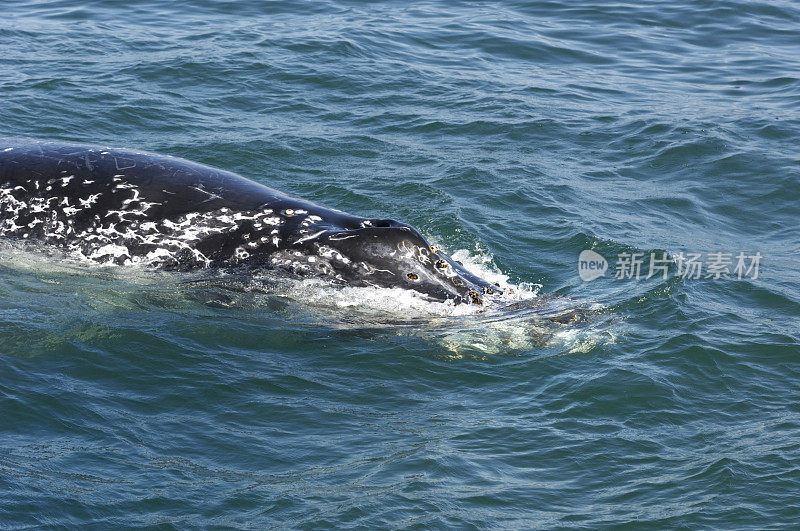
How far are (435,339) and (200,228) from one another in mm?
2622

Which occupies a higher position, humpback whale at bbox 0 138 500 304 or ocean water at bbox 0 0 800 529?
humpback whale at bbox 0 138 500 304

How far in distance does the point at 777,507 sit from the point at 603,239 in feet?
20.4

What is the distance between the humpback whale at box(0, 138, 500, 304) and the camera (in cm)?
961

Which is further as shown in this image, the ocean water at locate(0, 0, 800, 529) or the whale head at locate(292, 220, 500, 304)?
the whale head at locate(292, 220, 500, 304)

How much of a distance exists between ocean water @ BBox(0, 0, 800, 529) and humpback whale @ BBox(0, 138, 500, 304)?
225mm

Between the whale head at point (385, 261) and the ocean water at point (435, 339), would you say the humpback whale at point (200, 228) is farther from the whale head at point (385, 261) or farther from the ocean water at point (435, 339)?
the ocean water at point (435, 339)

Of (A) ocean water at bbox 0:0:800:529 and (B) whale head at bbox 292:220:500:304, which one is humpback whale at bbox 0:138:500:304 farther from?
(A) ocean water at bbox 0:0:800:529

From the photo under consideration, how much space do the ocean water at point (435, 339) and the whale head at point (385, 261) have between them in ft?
0.64

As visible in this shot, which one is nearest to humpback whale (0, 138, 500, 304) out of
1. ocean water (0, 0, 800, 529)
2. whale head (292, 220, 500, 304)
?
whale head (292, 220, 500, 304)

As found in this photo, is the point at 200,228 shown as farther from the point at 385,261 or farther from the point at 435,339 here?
the point at 435,339

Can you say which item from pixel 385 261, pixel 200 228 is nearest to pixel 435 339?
pixel 385 261

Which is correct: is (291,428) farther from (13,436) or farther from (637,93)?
(637,93)

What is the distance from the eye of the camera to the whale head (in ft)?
31.4

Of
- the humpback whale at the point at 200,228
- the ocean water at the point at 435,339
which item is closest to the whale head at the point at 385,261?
the humpback whale at the point at 200,228
